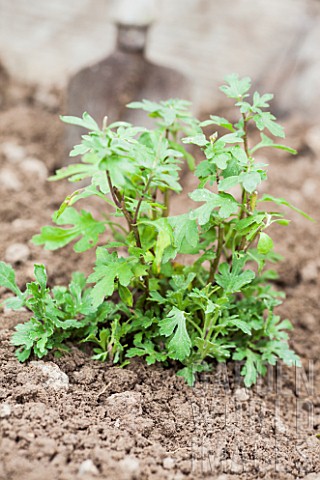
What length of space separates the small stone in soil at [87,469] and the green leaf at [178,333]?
31 centimetres

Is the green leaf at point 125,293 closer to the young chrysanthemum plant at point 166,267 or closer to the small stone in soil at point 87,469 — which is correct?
the young chrysanthemum plant at point 166,267

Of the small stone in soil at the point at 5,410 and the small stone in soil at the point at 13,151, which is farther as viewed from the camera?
the small stone in soil at the point at 13,151

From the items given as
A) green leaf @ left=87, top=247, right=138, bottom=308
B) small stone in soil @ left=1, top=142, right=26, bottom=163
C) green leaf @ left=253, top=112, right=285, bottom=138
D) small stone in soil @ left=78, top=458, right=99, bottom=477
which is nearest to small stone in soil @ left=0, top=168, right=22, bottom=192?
small stone in soil @ left=1, top=142, right=26, bottom=163

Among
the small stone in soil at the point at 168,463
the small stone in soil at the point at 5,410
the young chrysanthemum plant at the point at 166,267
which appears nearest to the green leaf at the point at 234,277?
the young chrysanthemum plant at the point at 166,267

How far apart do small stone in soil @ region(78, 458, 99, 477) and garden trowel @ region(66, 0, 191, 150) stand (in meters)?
1.53

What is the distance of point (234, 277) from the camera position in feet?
4.52

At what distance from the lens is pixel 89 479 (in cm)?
106

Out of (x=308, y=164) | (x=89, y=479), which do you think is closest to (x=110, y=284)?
(x=89, y=479)

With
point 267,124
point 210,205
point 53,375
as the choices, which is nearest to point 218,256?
point 210,205

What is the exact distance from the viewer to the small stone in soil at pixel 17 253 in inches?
68.9

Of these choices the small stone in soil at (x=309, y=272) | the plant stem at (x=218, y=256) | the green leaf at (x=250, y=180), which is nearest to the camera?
the green leaf at (x=250, y=180)

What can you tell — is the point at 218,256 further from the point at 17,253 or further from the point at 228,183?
the point at 17,253

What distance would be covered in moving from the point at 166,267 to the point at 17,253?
1.78ft

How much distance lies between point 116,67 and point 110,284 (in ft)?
4.64
